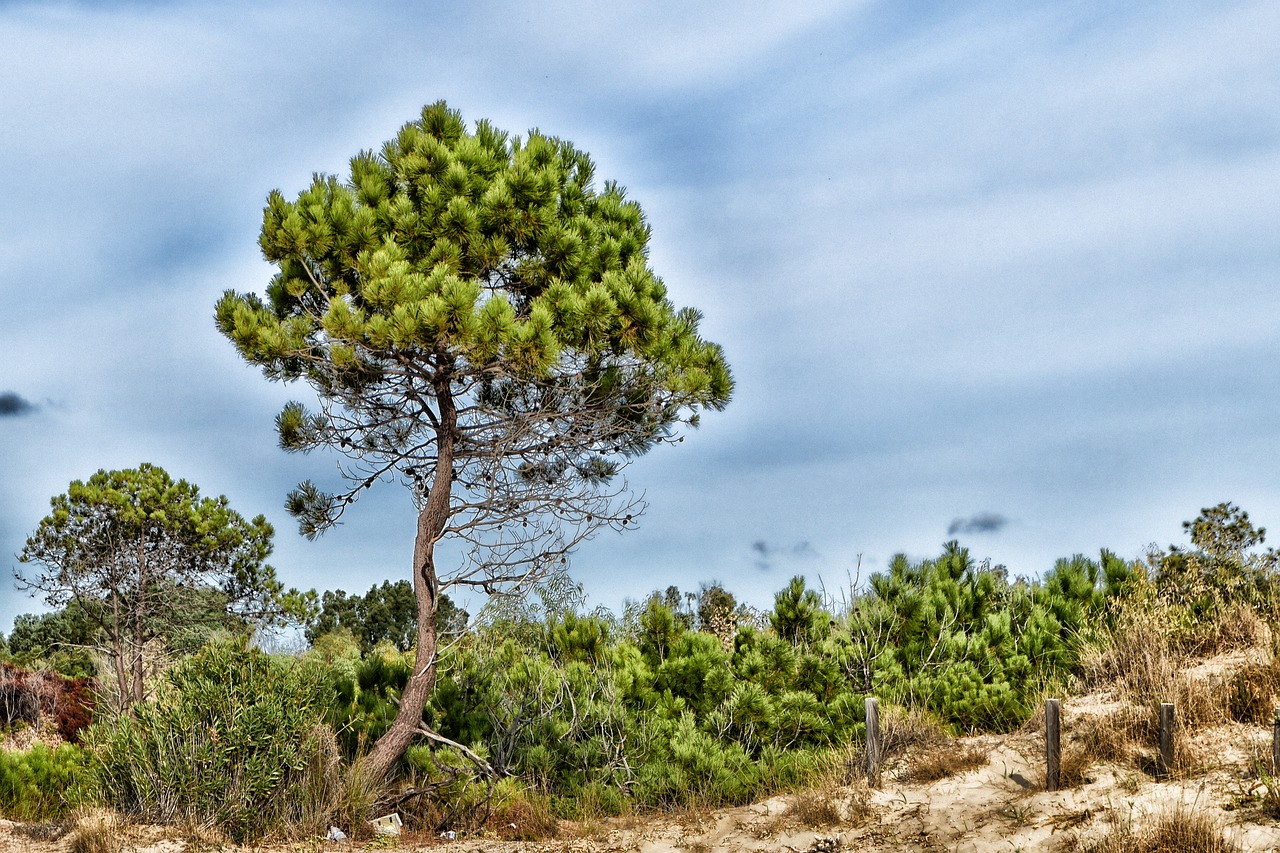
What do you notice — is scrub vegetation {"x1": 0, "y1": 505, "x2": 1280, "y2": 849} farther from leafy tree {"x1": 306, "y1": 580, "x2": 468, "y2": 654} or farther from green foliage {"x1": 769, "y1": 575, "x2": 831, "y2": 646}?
leafy tree {"x1": 306, "y1": 580, "x2": 468, "y2": 654}

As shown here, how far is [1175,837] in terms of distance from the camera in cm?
654

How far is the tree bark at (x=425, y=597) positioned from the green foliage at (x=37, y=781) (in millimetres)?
4015

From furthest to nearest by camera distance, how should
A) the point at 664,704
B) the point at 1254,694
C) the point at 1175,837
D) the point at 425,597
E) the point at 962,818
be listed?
the point at 664,704 < the point at 425,597 < the point at 1254,694 < the point at 962,818 < the point at 1175,837

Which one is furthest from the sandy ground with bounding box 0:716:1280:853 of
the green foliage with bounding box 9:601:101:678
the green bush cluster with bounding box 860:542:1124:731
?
the green foliage with bounding box 9:601:101:678

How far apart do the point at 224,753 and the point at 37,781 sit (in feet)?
17.8

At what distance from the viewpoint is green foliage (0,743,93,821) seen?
11.6 metres

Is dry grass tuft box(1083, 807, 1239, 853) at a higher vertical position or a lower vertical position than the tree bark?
lower

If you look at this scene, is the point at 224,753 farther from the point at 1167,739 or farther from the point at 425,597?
the point at 1167,739

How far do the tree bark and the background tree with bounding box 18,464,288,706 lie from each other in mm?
10115

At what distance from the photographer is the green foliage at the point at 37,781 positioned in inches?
458

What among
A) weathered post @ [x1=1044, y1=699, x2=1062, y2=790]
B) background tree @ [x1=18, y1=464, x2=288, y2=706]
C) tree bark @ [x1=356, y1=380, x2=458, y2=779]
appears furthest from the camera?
background tree @ [x1=18, y1=464, x2=288, y2=706]

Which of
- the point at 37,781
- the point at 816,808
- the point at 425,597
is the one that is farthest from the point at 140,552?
the point at 816,808

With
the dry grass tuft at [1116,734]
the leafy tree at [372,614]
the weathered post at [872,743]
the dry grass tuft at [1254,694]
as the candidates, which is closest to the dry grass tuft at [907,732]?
the weathered post at [872,743]

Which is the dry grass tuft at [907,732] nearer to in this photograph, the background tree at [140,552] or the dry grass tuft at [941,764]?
the dry grass tuft at [941,764]
